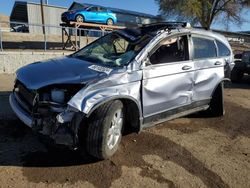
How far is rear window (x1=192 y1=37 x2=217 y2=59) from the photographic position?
557 centimetres

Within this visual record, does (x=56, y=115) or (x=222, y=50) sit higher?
(x=222, y=50)

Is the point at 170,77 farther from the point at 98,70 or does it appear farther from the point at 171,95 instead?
the point at 98,70

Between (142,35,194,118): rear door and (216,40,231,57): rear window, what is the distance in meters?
1.17

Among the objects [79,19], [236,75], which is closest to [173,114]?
[236,75]

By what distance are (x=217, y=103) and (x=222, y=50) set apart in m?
1.07

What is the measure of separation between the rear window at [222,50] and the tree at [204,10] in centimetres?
2837

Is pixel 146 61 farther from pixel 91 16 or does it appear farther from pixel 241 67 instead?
pixel 91 16

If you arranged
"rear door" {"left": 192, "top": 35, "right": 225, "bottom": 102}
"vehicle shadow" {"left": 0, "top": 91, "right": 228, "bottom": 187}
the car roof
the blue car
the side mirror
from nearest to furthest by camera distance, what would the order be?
"vehicle shadow" {"left": 0, "top": 91, "right": 228, "bottom": 187} < the side mirror < the car roof < "rear door" {"left": 192, "top": 35, "right": 225, "bottom": 102} < the blue car

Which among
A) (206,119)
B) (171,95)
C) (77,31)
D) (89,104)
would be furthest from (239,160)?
(77,31)

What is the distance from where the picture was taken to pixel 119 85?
414 cm

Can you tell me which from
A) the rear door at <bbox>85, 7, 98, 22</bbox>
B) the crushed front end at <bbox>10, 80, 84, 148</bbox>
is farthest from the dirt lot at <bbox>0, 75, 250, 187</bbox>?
the rear door at <bbox>85, 7, 98, 22</bbox>

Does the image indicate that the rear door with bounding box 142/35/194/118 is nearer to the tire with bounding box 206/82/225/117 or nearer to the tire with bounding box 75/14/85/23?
the tire with bounding box 206/82/225/117

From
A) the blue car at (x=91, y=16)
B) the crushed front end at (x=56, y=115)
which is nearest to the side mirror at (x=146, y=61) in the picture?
the crushed front end at (x=56, y=115)

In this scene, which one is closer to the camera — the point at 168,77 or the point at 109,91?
the point at 109,91
